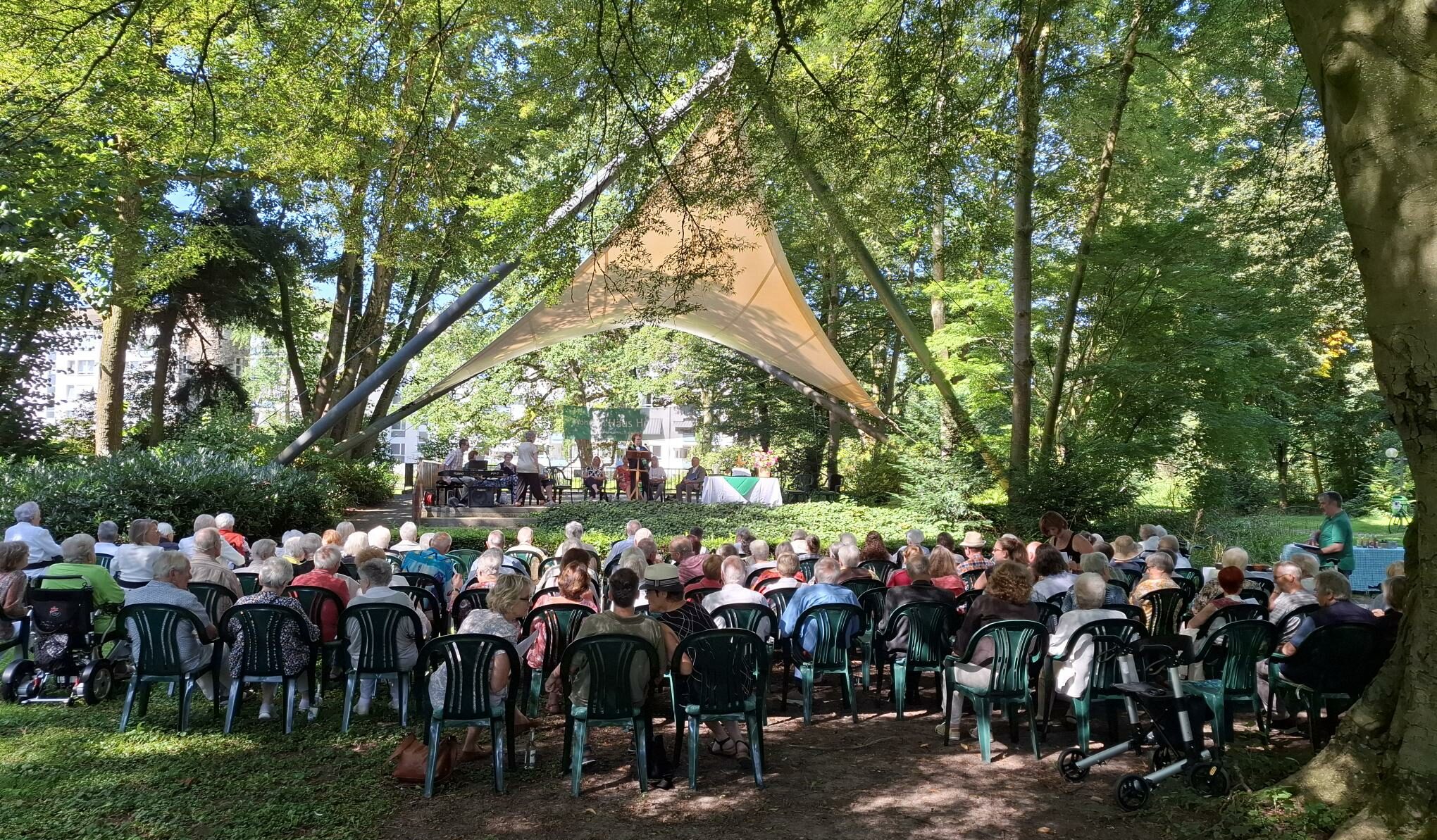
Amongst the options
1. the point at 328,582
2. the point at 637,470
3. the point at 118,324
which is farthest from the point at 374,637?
the point at 118,324

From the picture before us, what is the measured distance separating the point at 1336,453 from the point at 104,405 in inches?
1005

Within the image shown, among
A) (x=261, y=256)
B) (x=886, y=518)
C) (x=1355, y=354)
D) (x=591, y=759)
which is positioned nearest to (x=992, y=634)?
(x=591, y=759)

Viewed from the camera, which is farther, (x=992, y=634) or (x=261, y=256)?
(x=261, y=256)

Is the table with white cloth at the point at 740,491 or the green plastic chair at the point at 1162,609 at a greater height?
the table with white cloth at the point at 740,491

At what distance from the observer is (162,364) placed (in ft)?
60.2

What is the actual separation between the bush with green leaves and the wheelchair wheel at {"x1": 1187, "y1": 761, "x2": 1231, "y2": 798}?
33.3 ft

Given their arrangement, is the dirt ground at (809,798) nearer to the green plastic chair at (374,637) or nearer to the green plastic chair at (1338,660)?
the green plastic chair at (374,637)

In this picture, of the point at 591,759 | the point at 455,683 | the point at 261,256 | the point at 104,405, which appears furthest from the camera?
the point at 261,256

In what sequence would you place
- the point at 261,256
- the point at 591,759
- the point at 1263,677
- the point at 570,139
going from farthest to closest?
the point at 261,256 < the point at 570,139 < the point at 1263,677 < the point at 591,759

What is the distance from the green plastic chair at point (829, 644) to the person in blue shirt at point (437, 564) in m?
2.62

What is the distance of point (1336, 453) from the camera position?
2100cm

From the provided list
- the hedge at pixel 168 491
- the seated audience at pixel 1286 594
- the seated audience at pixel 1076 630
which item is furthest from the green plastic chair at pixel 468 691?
the hedge at pixel 168 491

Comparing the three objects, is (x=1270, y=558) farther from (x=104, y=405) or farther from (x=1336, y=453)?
(x=104, y=405)

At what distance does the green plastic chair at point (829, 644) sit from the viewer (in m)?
4.83
